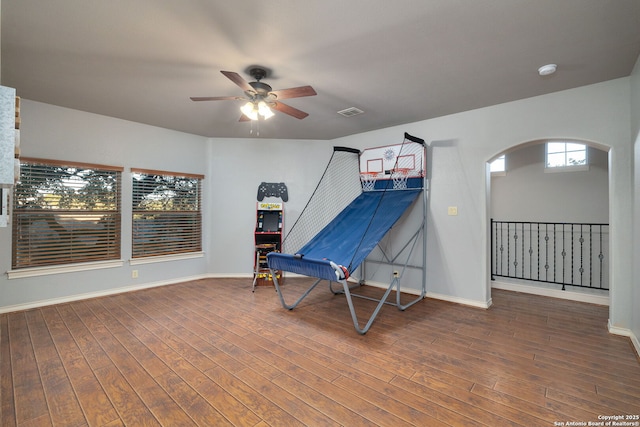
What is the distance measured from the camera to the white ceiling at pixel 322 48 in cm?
197

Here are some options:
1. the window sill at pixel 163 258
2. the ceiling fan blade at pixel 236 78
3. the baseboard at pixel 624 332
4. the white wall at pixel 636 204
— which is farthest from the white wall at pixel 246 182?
the baseboard at pixel 624 332

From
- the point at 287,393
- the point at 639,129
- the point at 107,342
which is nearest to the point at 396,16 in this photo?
the point at 639,129

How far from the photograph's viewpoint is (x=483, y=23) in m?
2.10

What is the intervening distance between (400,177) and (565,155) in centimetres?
336

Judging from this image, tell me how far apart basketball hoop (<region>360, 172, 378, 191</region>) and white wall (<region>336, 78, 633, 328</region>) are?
0.57m

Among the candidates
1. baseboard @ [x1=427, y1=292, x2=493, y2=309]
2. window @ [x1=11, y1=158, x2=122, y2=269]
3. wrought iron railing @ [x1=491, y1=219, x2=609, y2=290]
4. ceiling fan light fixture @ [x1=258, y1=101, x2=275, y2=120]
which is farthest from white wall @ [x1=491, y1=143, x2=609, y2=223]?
window @ [x1=11, y1=158, x2=122, y2=269]

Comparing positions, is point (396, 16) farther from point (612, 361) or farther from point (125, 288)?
point (125, 288)

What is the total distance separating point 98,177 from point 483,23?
4905mm

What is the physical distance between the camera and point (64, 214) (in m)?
3.82

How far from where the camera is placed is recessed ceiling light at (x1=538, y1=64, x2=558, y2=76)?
267cm

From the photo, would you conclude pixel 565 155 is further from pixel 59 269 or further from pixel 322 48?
pixel 59 269

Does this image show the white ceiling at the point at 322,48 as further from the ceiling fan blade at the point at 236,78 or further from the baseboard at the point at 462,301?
the baseboard at the point at 462,301

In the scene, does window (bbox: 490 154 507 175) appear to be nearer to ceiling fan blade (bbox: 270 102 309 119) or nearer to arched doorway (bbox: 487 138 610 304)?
arched doorway (bbox: 487 138 610 304)

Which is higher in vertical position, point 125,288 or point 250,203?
point 250,203
